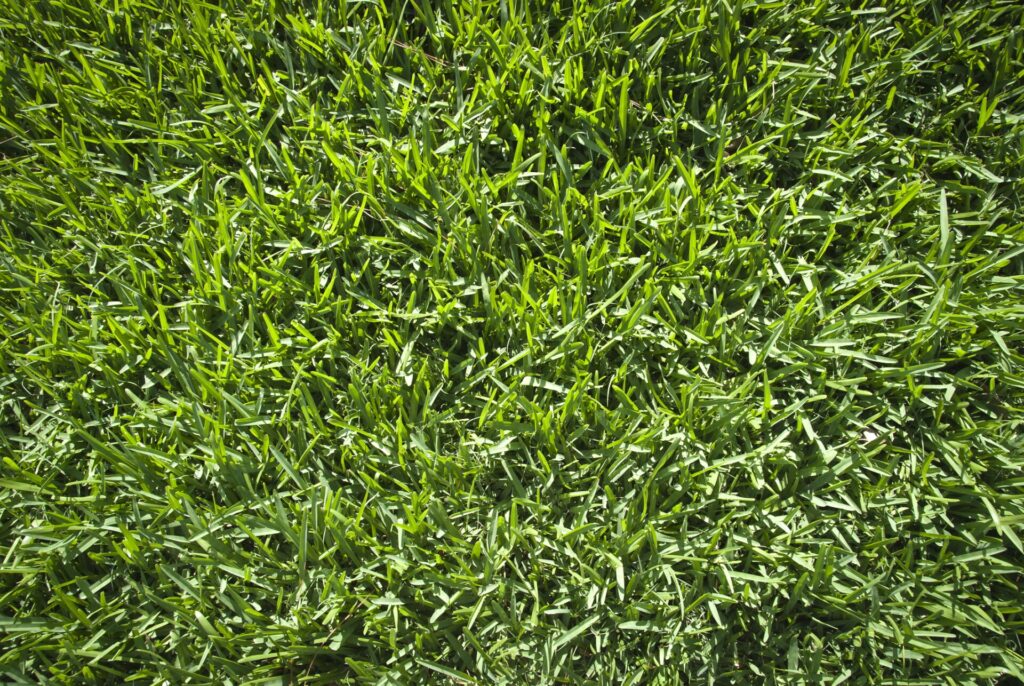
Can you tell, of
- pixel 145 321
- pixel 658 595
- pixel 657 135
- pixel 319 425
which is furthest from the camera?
pixel 657 135

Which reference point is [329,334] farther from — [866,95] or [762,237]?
[866,95]

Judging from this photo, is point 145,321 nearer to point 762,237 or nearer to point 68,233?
point 68,233

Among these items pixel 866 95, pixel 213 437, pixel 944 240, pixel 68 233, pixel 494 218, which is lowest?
pixel 213 437

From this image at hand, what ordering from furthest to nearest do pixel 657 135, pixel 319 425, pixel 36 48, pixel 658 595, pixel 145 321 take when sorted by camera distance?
pixel 36 48
pixel 657 135
pixel 145 321
pixel 319 425
pixel 658 595

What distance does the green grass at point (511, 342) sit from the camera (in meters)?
1.60

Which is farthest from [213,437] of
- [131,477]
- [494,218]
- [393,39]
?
[393,39]

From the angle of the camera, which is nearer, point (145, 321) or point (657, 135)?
point (145, 321)

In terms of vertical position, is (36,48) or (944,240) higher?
(944,240)

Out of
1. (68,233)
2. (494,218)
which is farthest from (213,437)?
(494,218)

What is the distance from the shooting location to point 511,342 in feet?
5.97

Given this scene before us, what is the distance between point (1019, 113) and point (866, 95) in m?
0.49

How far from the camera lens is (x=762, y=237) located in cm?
192

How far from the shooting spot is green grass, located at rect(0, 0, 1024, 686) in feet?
5.26

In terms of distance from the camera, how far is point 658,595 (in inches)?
62.9
